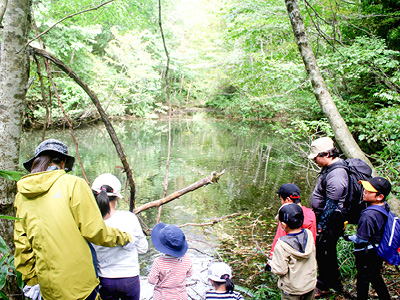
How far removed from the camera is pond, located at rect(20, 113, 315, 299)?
19.3ft

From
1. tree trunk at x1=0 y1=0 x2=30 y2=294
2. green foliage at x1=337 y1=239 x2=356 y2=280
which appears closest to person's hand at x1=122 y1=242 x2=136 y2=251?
tree trunk at x1=0 y1=0 x2=30 y2=294

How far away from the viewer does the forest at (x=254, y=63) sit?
2102 mm

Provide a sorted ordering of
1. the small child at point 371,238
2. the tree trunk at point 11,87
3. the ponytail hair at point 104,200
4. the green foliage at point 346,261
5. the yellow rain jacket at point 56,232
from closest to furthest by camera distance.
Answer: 1. the yellow rain jacket at point 56,232
2. the ponytail hair at point 104,200
3. the tree trunk at point 11,87
4. the small child at point 371,238
5. the green foliage at point 346,261

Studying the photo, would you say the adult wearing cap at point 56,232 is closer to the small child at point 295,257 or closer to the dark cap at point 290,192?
the small child at point 295,257

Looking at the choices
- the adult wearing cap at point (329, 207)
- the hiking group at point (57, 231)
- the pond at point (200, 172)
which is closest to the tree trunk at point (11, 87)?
the hiking group at point (57, 231)

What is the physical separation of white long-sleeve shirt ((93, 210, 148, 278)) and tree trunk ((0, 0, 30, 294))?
859 mm

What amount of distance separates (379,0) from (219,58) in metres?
17.6

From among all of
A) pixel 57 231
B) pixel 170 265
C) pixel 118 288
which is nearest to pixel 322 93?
pixel 170 265

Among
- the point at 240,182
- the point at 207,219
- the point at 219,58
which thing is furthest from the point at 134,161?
the point at 219,58

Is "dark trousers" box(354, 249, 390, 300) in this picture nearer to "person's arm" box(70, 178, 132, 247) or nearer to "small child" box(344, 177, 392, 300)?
"small child" box(344, 177, 392, 300)

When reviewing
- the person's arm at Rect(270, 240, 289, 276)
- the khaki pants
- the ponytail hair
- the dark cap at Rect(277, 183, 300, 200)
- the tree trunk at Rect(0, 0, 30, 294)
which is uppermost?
the tree trunk at Rect(0, 0, 30, 294)

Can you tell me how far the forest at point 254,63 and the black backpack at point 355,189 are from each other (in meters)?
0.48

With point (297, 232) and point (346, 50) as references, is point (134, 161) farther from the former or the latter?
point (297, 232)

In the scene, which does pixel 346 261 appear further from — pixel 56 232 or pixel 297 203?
pixel 56 232
